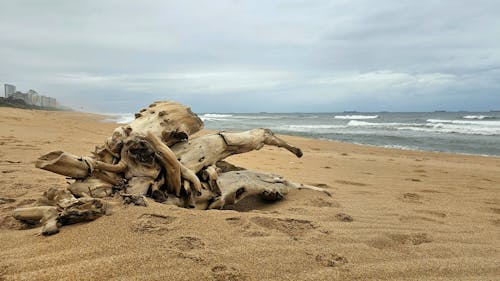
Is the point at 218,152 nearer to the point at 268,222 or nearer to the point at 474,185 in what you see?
the point at 268,222

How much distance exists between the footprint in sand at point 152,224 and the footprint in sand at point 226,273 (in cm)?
64

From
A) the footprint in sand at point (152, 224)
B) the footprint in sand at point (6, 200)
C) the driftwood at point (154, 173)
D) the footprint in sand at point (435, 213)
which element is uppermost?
the driftwood at point (154, 173)

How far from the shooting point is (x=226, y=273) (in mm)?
2219

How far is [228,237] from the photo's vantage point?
273 centimetres

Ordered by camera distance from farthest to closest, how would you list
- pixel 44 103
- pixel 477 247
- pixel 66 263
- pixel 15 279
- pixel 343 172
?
pixel 44 103
pixel 343 172
pixel 477 247
pixel 66 263
pixel 15 279

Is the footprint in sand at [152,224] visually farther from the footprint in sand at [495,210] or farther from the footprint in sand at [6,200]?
the footprint in sand at [495,210]

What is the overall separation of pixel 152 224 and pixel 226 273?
34.1 inches

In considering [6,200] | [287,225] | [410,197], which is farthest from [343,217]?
[6,200]

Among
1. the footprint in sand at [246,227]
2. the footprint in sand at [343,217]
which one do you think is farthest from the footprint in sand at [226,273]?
the footprint in sand at [343,217]

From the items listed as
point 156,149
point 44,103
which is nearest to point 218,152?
point 156,149

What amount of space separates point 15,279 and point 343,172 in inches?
258

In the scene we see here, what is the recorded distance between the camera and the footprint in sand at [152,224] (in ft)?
8.86

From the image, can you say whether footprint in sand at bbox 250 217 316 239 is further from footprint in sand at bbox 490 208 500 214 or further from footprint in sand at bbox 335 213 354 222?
footprint in sand at bbox 490 208 500 214

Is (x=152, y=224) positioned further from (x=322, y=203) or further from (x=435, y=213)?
(x=435, y=213)
